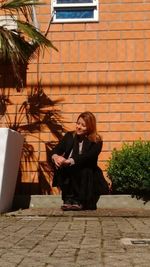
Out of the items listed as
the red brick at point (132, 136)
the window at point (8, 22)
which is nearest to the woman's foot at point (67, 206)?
the red brick at point (132, 136)

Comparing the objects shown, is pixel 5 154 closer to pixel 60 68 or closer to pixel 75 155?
pixel 75 155

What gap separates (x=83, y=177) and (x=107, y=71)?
199cm

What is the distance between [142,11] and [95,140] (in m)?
2.41

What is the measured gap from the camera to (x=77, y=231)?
490 cm

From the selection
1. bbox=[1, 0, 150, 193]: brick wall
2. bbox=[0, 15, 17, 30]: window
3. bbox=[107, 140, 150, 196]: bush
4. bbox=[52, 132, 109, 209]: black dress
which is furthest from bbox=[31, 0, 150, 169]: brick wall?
bbox=[52, 132, 109, 209]: black dress

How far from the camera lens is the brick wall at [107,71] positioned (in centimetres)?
786

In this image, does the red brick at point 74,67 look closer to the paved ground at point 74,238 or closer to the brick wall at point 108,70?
the brick wall at point 108,70

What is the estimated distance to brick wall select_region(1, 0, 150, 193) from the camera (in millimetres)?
7863

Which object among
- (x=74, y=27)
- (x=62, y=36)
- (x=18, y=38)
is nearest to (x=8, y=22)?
(x=18, y=38)

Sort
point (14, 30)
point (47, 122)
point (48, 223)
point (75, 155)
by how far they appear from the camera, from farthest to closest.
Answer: point (47, 122)
point (14, 30)
point (75, 155)
point (48, 223)

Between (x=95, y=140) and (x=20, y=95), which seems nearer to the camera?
(x=95, y=140)

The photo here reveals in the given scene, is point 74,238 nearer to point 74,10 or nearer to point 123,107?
point 123,107

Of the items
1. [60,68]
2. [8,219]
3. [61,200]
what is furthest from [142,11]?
[8,219]

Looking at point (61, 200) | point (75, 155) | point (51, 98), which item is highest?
point (51, 98)
